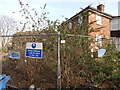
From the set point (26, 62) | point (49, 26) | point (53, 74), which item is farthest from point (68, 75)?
point (49, 26)

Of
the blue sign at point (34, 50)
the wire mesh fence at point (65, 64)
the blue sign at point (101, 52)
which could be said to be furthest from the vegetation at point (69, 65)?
the blue sign at point (34, 50)

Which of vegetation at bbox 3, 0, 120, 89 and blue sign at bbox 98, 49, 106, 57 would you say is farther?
blue sign at bbox 98, 49, 106, 57

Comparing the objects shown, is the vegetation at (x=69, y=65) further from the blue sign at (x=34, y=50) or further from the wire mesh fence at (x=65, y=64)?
the blue sign at (x=34, y=50)

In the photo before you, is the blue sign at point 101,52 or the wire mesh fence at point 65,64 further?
the blue sign at point 101,52

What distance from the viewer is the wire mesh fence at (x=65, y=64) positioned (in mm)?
3754

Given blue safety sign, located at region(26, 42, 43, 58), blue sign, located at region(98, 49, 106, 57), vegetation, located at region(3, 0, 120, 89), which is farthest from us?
blue sign, located at region(98, 49, 106, 57)

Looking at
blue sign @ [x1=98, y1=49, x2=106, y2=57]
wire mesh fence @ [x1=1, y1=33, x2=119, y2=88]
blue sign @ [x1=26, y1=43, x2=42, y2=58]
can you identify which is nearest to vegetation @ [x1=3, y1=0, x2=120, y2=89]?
wire mesh fence @ [x1=1, y1=33, x2=119, y2=88]

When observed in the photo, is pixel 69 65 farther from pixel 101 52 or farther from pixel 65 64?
pixel 101 52

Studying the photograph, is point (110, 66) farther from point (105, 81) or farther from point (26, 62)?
point (26, 62)

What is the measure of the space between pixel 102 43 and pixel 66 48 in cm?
240

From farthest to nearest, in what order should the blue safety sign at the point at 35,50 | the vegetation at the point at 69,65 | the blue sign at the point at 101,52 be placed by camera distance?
the blue sign at the point at 101,52
the vegetation at the point at 69,65
the blue safety sign at the point at 35,50

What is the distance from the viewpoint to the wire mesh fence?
148 inches

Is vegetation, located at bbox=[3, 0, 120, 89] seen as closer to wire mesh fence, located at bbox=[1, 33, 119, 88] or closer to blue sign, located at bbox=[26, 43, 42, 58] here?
wire mesh fence, located at bbox=[1, 33, 119, 88]

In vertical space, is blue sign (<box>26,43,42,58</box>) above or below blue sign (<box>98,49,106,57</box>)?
above
